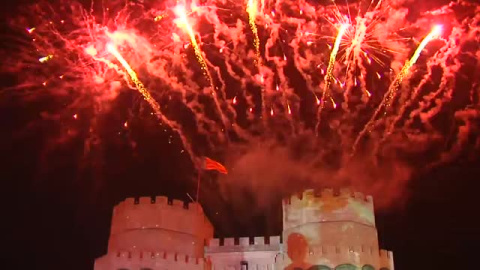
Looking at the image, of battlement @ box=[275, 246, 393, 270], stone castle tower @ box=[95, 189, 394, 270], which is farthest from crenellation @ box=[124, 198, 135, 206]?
battlement @ box=[275, 246, 393, 270]

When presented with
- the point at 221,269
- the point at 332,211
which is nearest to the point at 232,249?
the point at 221,269

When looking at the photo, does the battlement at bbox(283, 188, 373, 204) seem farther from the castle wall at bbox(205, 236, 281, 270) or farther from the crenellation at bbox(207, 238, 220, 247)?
the crenellation at bbox(207, 238, 220, 247)

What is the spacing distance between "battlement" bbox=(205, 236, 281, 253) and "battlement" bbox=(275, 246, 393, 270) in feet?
6.33

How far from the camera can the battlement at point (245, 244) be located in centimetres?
3114

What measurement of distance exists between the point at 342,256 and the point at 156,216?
9.39 metres

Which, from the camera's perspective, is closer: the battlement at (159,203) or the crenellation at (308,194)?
the crenellation at (308,194)

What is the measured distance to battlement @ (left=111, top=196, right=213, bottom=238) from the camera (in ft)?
103

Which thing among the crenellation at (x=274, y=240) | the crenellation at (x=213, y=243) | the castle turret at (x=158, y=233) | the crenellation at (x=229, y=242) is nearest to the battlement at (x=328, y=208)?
the crenellation at (x=274, y=240)

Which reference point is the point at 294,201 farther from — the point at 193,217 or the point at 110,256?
the point at 110,256

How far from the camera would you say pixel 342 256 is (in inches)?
1126

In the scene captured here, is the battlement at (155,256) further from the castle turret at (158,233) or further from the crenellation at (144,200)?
the crenellation at (144,200)

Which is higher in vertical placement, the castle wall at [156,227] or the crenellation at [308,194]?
the crenellation at [308,194]

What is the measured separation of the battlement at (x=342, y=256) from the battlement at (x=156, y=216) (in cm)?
551

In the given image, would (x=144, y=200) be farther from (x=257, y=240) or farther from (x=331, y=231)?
(x=331, y=231)
